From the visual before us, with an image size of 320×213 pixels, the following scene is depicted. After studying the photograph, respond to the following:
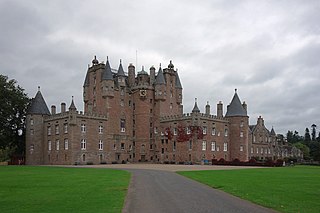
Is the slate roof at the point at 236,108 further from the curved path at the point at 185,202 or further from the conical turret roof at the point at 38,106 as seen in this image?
the curved path at the point at 185,202

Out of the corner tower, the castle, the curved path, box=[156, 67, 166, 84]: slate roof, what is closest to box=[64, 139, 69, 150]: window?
the castle

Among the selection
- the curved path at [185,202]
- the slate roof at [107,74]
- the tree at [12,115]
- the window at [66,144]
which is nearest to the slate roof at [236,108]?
the slate roof at [107,74]

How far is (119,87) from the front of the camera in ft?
275

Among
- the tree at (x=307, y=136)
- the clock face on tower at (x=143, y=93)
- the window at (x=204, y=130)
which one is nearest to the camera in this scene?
the window at (x=204, y=130)

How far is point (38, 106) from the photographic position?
80.4 m

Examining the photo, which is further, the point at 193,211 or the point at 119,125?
the point at 119,125

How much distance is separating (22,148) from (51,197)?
67155mm

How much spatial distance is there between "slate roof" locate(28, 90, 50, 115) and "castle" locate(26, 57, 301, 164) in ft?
0.19

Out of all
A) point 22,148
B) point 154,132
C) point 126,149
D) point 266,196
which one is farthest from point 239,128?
point 266,196

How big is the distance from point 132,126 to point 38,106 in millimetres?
19747

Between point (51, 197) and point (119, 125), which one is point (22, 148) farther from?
point (51, 197)

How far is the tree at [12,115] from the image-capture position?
7356 cm

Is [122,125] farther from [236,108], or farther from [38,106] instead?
[236,108]

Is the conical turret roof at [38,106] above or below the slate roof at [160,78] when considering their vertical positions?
below
